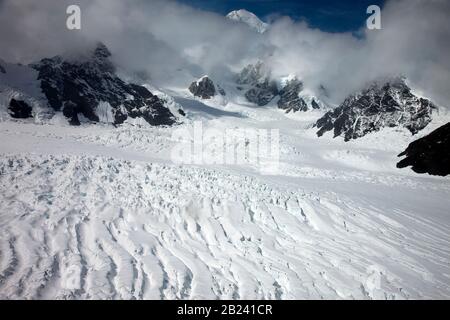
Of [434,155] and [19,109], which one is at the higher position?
[19,109]

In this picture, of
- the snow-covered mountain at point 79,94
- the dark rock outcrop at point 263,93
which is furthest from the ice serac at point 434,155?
the dark rock outcrop at point 263,93

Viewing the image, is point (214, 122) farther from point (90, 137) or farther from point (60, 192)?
point (60, 192)

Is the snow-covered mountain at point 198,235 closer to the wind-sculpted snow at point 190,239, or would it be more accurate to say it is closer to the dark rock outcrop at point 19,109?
the wind-sculpted snow at point 190,239

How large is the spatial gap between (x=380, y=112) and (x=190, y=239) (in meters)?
72.9

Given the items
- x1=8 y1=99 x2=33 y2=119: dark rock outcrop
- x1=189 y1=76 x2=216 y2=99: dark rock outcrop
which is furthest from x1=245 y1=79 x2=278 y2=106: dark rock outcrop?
x1=8 y1=99 x2=33 y2=119: dark rock outcrop

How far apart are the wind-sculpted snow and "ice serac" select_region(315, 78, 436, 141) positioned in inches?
2302

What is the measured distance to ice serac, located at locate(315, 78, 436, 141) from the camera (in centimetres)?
7069

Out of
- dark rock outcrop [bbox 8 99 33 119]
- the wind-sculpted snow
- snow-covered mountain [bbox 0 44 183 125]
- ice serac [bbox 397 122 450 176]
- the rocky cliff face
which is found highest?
the rocky cliff face

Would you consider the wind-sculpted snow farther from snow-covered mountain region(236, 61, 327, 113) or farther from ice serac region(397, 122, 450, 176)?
snow-covered mountain region(236, 61, 327, 113)

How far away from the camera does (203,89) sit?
133500 millimetres

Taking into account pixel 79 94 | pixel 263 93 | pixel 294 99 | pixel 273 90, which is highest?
pixel 273 90

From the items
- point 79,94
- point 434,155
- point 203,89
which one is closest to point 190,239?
point 434,155

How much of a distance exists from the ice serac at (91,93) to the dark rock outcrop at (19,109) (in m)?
5.60

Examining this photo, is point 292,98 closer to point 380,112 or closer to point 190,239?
point 380,112
